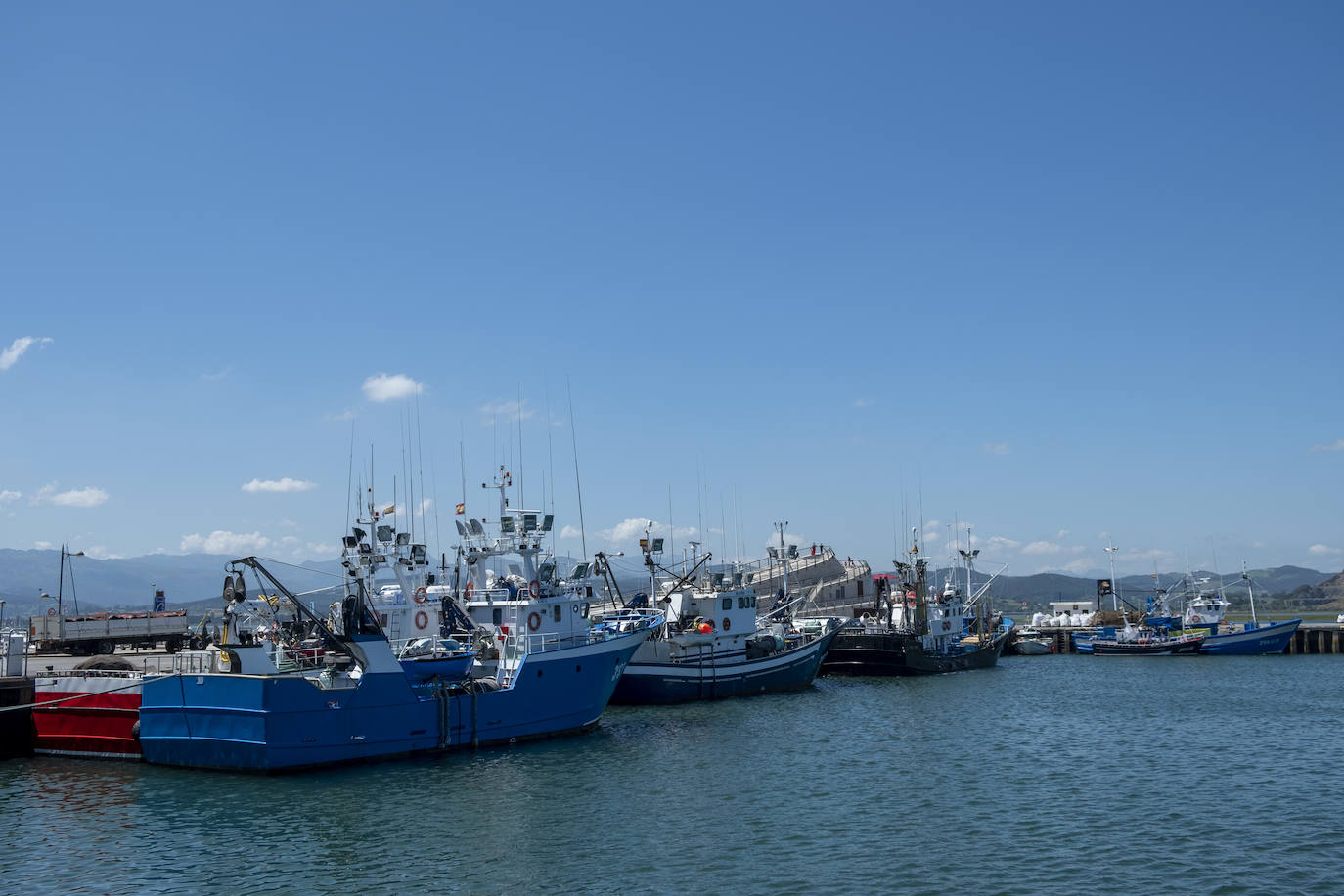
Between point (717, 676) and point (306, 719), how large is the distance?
2512 cm

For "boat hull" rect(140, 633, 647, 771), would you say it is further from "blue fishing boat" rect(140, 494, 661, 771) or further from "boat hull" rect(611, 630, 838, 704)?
"boat hull" rect(611, 630, 838, 704)

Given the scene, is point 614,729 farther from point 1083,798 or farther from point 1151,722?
point 1151,722

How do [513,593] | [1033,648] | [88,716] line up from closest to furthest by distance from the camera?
[88,716]
[513,593]
[1033,648]

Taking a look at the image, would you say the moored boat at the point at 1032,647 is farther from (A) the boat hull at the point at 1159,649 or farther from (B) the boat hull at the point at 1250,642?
(B) the boat hull at the point at 1250,642

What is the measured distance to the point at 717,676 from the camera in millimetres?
50844

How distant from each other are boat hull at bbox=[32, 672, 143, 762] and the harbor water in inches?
29.9

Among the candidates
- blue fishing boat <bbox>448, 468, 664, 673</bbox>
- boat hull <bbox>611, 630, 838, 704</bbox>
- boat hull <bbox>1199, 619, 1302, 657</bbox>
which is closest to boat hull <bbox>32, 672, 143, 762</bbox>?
blue fishing boat <bbox>448, 468, 664, 673</bbox>

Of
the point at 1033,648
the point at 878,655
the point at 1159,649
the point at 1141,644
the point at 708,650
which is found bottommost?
the point at 1033,648

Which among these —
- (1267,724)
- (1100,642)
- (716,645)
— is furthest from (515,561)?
(1100,642)

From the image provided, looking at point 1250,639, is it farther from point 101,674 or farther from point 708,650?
point 101,674

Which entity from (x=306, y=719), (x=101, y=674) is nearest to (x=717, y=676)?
→ (x=306, y=719)

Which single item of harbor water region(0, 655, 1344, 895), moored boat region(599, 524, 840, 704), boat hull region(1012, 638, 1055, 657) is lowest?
boat hull region(1012, 638, 1055, 657)

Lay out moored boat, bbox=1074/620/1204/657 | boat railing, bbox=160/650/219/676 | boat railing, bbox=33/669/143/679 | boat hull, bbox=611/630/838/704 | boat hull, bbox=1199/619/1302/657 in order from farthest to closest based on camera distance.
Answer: boat hull, bbox=1199/619/1302/657 < moored boat, bbox=1074/620/1204/657 < boat hull, bbox=611/630/838/704 < boat railing, bbox=33/669/143/679 < boat railing, bbox=160/650/219/676

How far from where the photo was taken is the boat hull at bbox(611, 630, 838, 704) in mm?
48312
